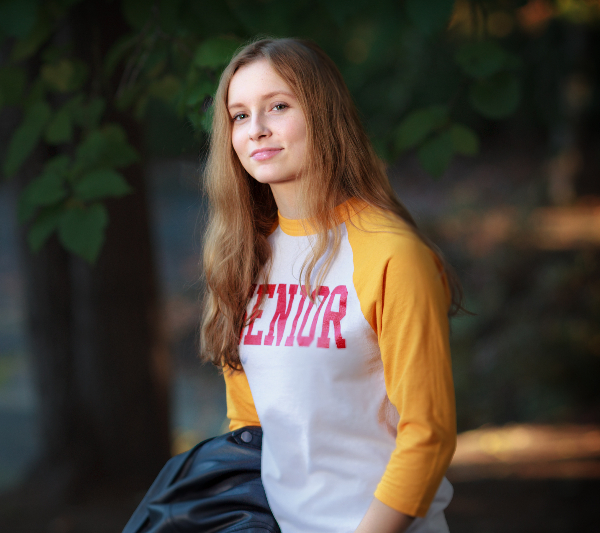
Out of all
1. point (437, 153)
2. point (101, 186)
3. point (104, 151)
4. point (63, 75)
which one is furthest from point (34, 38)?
point (437, 153)

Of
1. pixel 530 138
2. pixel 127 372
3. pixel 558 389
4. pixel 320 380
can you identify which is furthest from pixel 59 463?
pixel 530 138

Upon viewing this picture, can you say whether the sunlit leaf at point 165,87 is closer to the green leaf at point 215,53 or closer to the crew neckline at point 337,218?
the green leaf at point 215,53

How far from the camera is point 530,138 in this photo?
12.7m

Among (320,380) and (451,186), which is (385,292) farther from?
(451,186)

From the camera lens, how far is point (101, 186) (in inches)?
71.9

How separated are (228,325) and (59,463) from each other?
2.33m

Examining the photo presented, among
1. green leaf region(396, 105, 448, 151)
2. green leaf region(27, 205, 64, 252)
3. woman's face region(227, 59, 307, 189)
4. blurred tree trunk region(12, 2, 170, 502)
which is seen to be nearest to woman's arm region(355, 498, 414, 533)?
woman's face region(227, 59, 307, 189)

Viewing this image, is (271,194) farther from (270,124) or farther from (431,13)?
(431,13)

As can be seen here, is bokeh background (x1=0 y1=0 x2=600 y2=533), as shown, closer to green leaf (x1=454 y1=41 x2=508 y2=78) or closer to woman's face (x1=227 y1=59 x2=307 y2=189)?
green leaf (x1=454 y1=41 x2=508 y2=78)

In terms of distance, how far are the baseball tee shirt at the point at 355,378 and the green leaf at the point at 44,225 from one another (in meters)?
0.83

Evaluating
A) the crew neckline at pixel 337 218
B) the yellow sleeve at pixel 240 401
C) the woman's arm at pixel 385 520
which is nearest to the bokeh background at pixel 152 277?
the yellow sleeve at pixel 240 401

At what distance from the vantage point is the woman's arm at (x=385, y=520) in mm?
1162

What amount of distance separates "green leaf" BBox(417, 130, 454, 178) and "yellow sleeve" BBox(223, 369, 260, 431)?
917 millimetres

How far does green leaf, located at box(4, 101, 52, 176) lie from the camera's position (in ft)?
6.43
